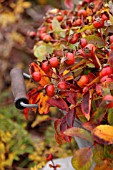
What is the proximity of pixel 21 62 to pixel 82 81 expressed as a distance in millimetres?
1524

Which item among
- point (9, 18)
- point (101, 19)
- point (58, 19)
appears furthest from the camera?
point (9, 18)

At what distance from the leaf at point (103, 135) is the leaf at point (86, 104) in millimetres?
35

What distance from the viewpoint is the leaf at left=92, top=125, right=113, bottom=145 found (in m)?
0.65

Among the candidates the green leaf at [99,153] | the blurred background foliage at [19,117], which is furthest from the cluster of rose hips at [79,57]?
the blurred background foliage at [19,117]

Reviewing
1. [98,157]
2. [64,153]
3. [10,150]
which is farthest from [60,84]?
[10,150]

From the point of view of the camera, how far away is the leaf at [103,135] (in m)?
0.65

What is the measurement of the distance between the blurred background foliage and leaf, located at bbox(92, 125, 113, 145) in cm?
83

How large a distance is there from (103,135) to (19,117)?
1.29 metres

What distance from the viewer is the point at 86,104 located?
0.69 meters

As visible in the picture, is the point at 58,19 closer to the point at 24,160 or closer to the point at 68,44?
the point at 68,44

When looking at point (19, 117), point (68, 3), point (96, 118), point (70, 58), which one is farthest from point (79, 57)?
point (19, 117)

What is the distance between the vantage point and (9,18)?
2004mm

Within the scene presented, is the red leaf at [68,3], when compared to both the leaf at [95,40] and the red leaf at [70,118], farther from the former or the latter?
the red leaf at [70,118]

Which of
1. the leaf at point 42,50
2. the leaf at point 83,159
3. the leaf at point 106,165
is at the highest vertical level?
the leaf at point 42,50
